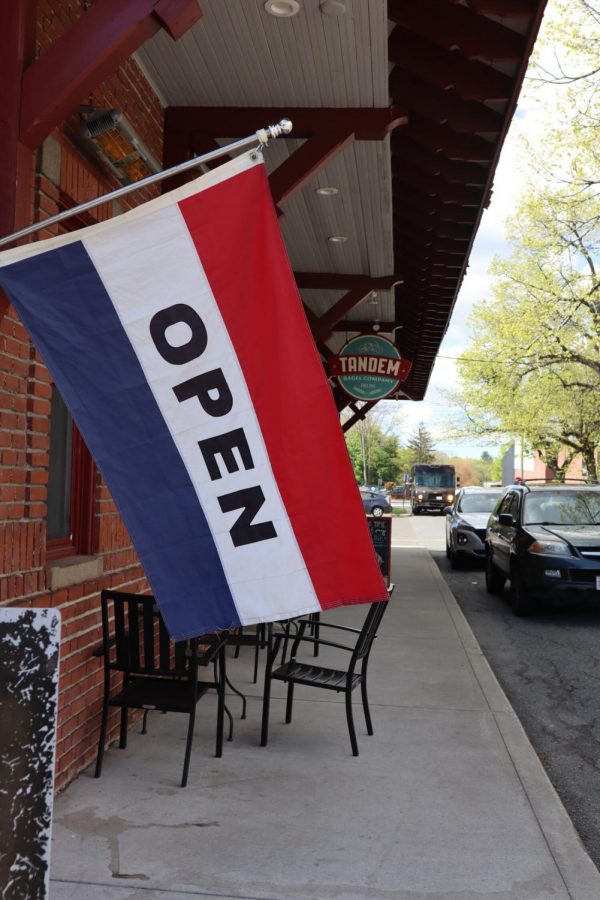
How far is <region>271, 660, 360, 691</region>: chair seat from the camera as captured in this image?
5242 mm

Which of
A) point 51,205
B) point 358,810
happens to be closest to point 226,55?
point 51,205

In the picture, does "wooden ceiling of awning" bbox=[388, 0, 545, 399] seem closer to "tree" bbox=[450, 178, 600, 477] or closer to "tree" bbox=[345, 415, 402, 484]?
"tree" bbox=[450, 178, 600, 477]

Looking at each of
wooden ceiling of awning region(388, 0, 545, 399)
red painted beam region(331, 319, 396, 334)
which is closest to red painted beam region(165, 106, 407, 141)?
wooden ceiling of awning region(388, 0, 545, 399)

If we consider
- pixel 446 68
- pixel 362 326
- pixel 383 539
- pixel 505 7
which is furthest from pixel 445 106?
pixel 362 326

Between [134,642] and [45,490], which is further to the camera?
[134,642]

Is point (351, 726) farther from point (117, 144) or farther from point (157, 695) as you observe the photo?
point (117, 144)

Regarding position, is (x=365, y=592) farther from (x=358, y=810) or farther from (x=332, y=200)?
(x=332, y=200)

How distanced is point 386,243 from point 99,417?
735 centimetres

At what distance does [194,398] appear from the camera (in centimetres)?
287

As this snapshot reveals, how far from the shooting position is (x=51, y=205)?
13.8ft

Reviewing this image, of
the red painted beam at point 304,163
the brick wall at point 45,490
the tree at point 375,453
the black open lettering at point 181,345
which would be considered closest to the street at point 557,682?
the brick wall at point 45,490

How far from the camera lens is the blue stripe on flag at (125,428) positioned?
2.90 m


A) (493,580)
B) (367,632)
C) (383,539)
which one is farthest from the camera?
(493,580)

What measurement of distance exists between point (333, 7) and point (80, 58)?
222cm
